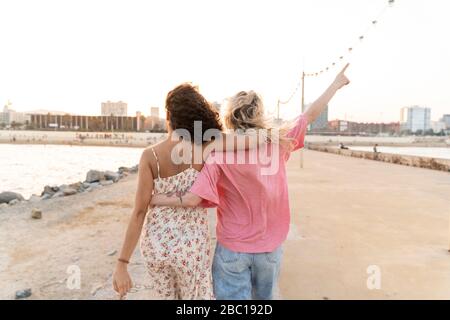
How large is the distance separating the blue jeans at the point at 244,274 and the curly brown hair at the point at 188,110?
61 cm

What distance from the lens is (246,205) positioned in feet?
6.72

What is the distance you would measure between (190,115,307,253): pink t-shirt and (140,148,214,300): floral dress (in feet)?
0.32

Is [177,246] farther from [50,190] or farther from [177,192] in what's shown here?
[50,190]

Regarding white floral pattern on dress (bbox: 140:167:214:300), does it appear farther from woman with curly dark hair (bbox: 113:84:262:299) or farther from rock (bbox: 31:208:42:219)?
rock (bbox: 31:208:42:219)

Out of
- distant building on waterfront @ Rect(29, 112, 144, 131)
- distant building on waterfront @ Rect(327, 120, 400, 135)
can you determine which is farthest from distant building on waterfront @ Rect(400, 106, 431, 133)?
distant building on waterfront @ Rect(29, 112, 144, 131)

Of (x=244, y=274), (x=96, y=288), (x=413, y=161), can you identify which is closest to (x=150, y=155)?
(x=244, y=274)

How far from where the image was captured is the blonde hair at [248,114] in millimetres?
2006

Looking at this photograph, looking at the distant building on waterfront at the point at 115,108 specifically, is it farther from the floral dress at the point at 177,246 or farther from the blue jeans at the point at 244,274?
the blue jeans at the point at 244,274

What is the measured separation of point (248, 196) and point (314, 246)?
143 inches

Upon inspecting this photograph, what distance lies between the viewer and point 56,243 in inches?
262

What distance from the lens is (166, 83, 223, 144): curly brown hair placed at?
78.5 inches

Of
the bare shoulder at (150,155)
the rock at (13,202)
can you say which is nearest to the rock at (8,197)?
the rock at (13,202)
